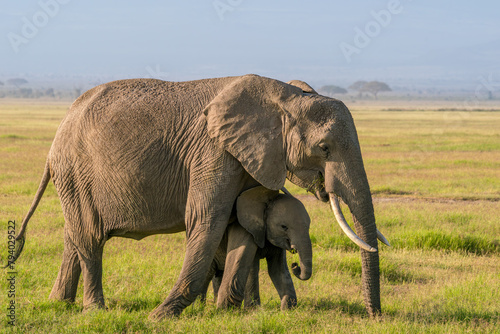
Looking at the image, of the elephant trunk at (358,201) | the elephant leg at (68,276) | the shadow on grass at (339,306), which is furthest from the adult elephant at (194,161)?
the shadow on grass at (339,306)

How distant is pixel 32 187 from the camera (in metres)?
15.8

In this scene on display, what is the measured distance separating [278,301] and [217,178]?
184 cm

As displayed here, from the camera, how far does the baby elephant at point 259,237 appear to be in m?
6.13

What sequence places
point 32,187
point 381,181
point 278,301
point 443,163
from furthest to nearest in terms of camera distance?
point 443,163
point 381,181
point 32,187
point 278,301

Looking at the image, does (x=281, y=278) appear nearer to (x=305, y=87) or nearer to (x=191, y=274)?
(x=191, y=274)

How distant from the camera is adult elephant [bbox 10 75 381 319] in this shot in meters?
5.92

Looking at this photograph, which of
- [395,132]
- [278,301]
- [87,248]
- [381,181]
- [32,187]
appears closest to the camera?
[87,248]

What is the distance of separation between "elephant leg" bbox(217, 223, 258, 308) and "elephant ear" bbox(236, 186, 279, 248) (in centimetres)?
9

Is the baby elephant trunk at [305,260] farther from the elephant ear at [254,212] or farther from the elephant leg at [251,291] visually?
the elephant leg at [251,291]

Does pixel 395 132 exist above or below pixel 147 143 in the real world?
below

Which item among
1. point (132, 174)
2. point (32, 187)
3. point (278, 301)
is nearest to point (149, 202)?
point (132, 174)

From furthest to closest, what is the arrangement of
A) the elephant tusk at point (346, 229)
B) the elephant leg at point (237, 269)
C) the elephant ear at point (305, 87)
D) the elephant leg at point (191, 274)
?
the elephant ear at point (305, 87)
the elephant leg at point (237, 269)
the elephant leg at point (191, 274)
the elephant tusk at point (346, 229)

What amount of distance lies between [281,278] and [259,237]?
0.58 metres

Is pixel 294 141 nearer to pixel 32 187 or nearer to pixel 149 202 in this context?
pixel 149 202
